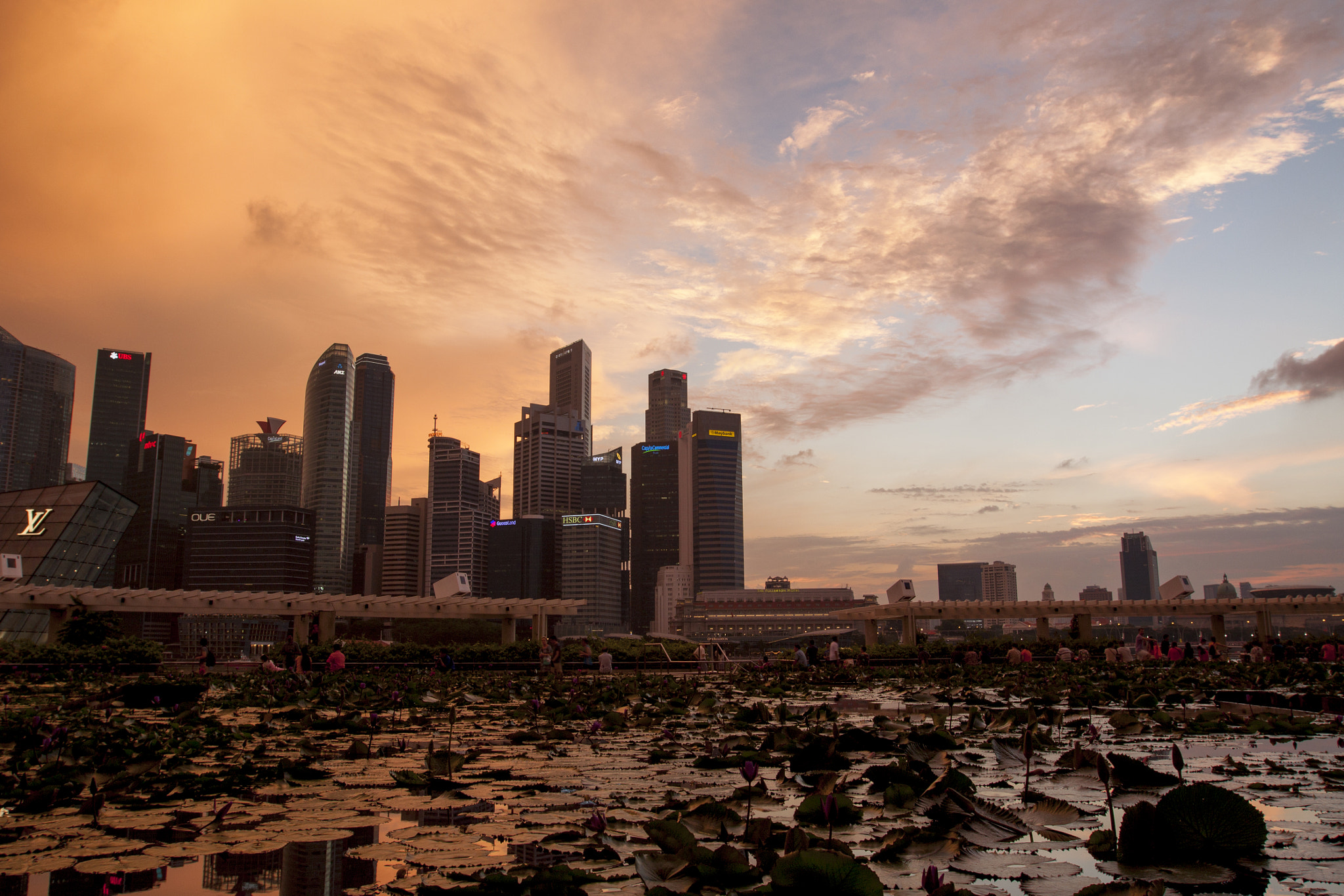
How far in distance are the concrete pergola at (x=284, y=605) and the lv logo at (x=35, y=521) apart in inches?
210

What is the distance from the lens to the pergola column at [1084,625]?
148 feet

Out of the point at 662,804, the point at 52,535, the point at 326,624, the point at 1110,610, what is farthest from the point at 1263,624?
the point at 52,535

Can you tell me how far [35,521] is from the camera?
43.4 meters

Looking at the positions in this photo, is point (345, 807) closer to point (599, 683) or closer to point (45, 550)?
point (599, 683)

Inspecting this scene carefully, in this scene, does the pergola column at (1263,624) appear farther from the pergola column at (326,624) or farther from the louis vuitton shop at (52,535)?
the louis vuitton shop at (52,535)

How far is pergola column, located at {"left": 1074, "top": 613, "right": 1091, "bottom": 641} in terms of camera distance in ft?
148

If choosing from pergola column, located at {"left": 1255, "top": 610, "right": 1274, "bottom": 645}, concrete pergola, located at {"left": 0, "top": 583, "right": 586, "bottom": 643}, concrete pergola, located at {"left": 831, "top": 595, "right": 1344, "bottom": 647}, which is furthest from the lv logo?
pergola column, located at {"left": 1255, "top": 610, "right": 1274, "bottom": 645}

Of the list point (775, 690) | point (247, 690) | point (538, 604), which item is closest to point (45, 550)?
point (538, 604)

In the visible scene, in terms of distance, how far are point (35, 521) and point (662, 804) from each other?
5106 centimetres

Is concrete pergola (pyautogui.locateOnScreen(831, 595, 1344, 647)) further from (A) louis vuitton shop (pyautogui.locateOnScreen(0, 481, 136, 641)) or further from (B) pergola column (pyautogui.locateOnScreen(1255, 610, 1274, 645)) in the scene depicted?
(A) louis vuitton shop (pyautogui.locateOnScreen(0, 481, 136, 641))

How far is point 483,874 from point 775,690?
15.1 m

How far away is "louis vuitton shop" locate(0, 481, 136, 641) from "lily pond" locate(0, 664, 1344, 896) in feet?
125

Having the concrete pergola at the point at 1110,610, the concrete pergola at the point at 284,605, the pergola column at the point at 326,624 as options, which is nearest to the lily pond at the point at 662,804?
the concrete pergola at the point at 284,605

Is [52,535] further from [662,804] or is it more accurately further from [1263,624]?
[1263,624]
